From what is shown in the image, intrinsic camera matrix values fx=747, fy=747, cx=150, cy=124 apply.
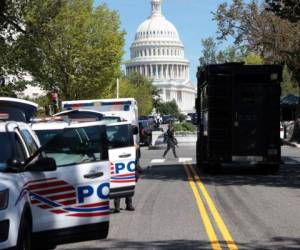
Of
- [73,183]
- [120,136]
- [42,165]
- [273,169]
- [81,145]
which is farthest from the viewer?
[273,169]

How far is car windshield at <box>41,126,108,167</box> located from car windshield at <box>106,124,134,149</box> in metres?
4.41

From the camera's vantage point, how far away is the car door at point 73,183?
8.54 meters

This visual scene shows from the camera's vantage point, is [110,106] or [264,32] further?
[264,32]

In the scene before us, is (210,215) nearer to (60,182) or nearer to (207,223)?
(207,223)

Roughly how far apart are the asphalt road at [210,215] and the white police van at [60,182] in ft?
4.48

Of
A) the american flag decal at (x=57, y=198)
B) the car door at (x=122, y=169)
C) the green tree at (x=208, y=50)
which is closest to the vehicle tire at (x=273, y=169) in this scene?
the car door at (x=122, y=169)

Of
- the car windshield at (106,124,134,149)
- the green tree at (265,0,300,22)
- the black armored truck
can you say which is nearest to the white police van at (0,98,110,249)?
the car windshield at (106,124,134,149)

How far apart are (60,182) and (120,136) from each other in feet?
19.5

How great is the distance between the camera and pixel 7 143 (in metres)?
8.77

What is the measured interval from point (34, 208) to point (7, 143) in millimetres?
883

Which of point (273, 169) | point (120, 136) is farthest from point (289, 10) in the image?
point (120, 136)

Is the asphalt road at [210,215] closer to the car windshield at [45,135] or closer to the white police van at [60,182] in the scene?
the white police van at [60,182]

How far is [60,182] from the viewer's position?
872 cm

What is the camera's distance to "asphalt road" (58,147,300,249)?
10.5 meters
